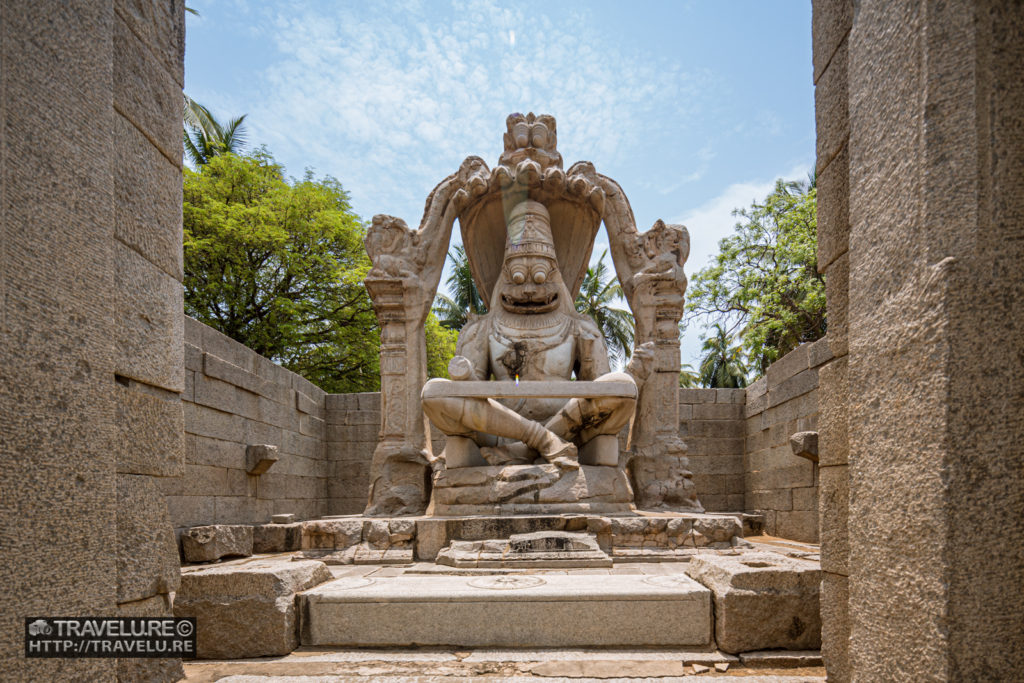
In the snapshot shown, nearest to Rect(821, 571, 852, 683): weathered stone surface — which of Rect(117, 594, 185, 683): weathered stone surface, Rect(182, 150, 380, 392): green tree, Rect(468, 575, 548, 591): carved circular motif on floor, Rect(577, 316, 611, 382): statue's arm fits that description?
Rect(468, 575, 548, 591): carved circular motif on floor

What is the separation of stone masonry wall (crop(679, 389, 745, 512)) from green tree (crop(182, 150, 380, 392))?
7.75 m

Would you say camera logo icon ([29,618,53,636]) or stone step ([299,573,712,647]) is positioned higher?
camera logo icon ([29,618,53,636])

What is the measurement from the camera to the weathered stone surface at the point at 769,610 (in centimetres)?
278

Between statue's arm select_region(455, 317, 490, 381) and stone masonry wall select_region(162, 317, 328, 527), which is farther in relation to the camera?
statue's arm select_region(455, 317, 490, 381)

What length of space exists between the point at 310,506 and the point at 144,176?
6396 millimetres

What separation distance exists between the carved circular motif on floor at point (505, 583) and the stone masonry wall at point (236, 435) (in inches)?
95.0

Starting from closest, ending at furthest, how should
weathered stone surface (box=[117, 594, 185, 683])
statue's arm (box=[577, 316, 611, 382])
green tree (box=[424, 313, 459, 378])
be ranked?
weathered stone surface (box=[117, 594, 185, 683]) < statue's arm (box=[577, 316, 611, 382]) < green tree (box=[424, 313, 459, 378])

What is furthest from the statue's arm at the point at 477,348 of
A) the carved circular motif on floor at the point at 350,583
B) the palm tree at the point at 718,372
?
the palm tree at the point at 718,372

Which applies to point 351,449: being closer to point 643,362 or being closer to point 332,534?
point 332,534

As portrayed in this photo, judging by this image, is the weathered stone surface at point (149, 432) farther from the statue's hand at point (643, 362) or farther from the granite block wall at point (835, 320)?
the statue's hand at point (643, 362)

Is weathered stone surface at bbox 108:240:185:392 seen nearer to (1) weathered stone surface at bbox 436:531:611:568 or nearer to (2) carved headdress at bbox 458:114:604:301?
(1) weathered stone surface at bbox 436:531:611:568

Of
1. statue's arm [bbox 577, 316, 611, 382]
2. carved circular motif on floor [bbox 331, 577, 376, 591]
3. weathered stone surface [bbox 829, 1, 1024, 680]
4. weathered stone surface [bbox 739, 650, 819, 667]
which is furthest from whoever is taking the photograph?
statue's arm [bbox 577, 316, 611, 382]

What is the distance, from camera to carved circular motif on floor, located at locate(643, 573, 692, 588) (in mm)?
3079

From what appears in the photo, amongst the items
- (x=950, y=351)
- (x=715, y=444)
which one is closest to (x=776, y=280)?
(x=715, y=444)
